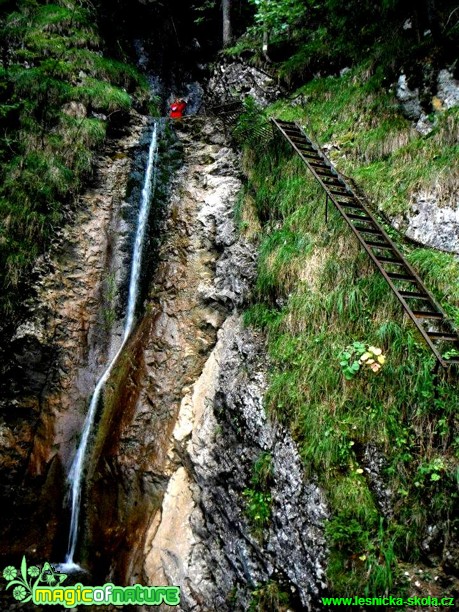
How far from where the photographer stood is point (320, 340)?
4805 mm

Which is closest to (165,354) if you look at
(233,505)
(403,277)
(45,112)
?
(233,505)

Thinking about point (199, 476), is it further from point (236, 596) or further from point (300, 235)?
point (300, 235)

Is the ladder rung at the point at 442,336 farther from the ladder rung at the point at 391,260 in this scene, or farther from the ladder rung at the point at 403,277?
the ladder rung at the point at 391,260

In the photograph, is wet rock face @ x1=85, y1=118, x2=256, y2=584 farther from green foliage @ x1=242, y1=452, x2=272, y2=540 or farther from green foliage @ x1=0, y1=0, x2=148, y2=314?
green foliage @ x1=0, y1=0, x2=148, y2=314

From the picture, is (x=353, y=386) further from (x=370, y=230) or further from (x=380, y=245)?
(x=370, y=230)

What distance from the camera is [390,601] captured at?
9.89 ft

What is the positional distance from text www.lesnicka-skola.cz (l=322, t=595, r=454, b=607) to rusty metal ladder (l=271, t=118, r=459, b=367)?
1844 millimetres

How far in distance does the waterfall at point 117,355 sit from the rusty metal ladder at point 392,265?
143 inches

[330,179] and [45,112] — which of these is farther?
[45,112]

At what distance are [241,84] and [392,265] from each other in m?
9.11

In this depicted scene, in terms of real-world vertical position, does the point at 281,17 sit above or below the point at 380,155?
above

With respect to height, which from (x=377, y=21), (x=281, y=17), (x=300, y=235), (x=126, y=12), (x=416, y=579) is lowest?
(x=416, y=579)

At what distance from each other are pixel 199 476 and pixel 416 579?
9.68 ft

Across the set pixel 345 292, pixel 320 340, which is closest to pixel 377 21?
pixel 345 292
